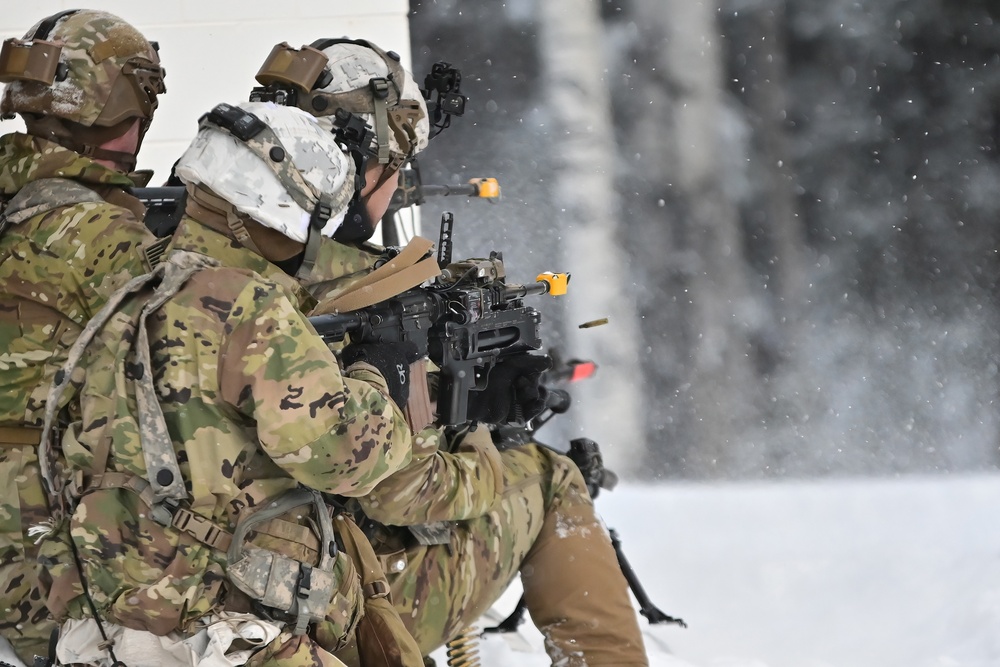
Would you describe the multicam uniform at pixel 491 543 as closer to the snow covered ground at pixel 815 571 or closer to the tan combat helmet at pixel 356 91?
the tan combat helmet at pixel 356 91

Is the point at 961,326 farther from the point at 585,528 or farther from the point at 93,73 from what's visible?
the point at 93,73

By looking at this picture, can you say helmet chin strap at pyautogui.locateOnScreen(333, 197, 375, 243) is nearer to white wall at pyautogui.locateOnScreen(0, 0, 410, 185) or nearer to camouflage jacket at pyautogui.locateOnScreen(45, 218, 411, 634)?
camouflage jacket at pyautogui.locateOnScreen(45, 218, 411, 634)

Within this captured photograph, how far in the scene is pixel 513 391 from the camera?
2.12m

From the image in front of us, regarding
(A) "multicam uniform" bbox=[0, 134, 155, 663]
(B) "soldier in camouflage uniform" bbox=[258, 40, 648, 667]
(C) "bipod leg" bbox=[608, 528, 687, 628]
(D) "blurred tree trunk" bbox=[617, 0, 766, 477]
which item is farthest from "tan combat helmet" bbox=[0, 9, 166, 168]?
(D) "blurred tree trunk" bbox=[617, 0, 766, 477]

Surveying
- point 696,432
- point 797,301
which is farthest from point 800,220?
point 696,432

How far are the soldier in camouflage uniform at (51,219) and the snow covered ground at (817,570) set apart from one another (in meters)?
1.16

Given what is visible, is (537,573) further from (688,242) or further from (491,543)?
(688,242)

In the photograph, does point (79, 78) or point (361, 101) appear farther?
point (361, 101)

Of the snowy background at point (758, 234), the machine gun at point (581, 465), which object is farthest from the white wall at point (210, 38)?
the machine gun at point (581, 465)

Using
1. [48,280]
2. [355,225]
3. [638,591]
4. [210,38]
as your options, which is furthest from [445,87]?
[638,591]

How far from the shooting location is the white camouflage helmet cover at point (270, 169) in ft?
4.78

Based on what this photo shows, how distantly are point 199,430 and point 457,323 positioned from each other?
62 cm

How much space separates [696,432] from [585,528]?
1.71 meters

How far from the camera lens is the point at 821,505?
358 centimetres
